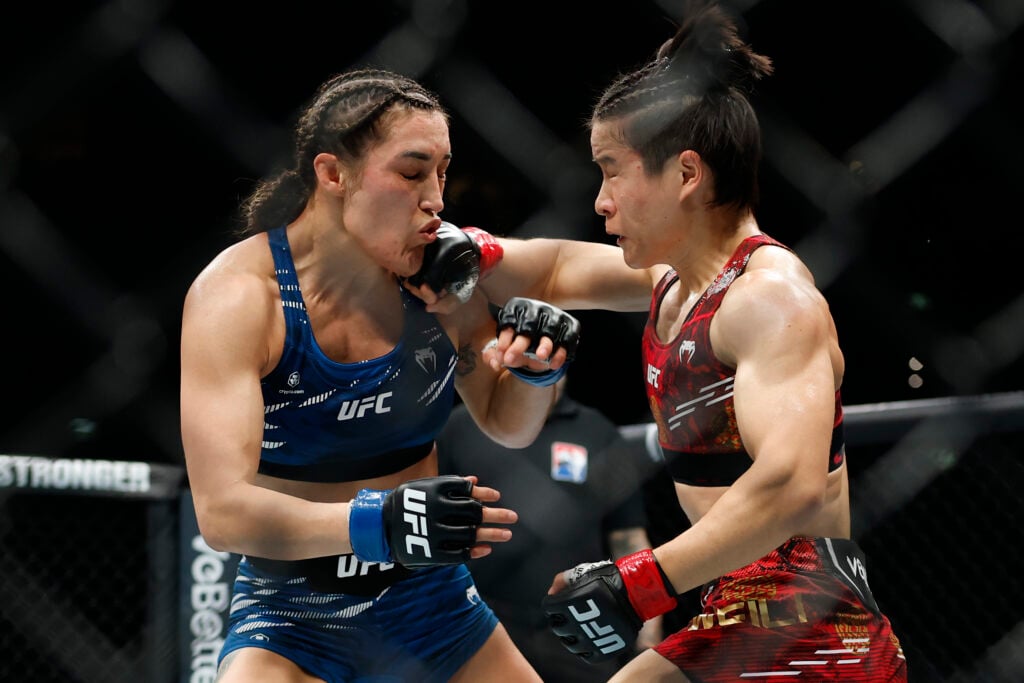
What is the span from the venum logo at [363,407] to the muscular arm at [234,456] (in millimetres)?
192

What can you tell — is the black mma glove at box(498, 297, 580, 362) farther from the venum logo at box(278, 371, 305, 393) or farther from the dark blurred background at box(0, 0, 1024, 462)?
the dark blurred background at box(0, 0, 1024, 462)

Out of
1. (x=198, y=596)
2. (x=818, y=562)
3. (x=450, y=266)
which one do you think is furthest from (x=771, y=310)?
(x=198, y=596)

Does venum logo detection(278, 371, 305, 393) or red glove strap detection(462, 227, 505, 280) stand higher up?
red glove strap detection(462, 227, 505, 280)

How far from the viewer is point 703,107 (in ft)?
6.47

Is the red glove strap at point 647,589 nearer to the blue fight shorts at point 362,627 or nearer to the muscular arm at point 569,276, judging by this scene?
the blue fight shorts at point 362,627

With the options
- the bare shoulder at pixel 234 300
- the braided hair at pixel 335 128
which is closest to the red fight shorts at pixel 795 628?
the bare shoulder at pixel 234 300

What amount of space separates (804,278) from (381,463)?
770 millimetres

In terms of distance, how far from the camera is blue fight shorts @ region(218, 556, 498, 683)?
6.40ft

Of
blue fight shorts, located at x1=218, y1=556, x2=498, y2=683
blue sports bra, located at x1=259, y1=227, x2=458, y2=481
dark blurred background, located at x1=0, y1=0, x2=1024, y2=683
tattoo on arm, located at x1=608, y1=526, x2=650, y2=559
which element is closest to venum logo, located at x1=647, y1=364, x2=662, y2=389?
blue sports bra, located at x1=259, y1=227, x2=458, y2=481

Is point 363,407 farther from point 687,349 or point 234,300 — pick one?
point 687,349

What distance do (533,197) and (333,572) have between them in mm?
2091

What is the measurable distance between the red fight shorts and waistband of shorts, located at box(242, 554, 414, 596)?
499mm

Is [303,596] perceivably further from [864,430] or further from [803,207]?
[803,207]

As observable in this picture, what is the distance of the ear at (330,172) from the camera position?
6.56 feet
